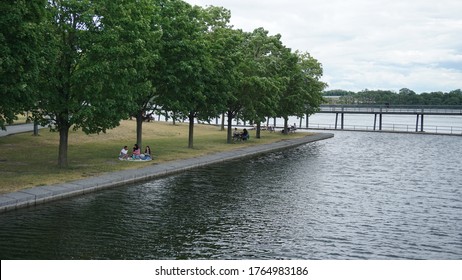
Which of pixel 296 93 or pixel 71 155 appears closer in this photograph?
pixel 71 155

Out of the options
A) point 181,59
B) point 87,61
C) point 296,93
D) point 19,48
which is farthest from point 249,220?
point 296,93

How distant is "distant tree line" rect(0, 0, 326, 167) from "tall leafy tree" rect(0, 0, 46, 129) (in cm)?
4

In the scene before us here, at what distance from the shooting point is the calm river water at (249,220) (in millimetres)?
13164

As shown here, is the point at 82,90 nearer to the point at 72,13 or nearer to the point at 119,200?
the point at 72,13

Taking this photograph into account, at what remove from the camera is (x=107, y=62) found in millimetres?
23703

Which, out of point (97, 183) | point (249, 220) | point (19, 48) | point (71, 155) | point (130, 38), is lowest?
point (249, 220)

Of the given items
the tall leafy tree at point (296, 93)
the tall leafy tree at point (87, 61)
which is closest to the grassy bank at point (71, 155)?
the tall leafy tree at point (87, 61)

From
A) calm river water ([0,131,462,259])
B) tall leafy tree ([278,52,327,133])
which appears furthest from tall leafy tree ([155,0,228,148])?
tall leafy tree ([278,52,327,133])

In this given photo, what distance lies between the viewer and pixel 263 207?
1894 cm

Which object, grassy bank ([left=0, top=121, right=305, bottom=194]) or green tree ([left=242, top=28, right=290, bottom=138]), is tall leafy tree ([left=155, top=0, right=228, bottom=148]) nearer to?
grassy bank ([left=0, top=121, right=305, bottom=194])

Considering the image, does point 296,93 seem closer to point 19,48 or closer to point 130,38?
point 130,38

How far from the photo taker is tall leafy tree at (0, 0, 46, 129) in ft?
60.1

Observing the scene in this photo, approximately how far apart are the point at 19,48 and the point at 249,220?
38.8 feet

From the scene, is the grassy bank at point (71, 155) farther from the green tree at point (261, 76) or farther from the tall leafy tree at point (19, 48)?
the green tree at point (261, 76)
